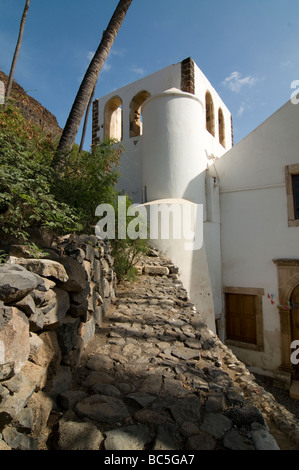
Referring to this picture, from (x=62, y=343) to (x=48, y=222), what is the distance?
1.32m

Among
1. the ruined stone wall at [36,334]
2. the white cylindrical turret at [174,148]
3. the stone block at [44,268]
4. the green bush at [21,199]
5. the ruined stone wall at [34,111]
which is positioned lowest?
the ruined stone wall at [36,334]

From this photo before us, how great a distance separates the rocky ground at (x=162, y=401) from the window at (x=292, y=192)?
5.72m

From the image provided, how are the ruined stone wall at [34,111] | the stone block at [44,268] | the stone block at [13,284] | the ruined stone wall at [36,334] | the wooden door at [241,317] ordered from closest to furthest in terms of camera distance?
1. the ruined stone wall at [36,334]
2. the stone block at [13,284]
3. the stone block at [44,268]
4. the wooden door at [241,317]
5. the ruined stone wall at [34,111]

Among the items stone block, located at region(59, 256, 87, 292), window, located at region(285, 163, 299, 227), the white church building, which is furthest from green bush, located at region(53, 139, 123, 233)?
window, located at region(285, 163, 299, 227)

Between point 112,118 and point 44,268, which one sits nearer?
point 44,268

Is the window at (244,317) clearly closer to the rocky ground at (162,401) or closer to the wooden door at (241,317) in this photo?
the wooden door at (241,317)

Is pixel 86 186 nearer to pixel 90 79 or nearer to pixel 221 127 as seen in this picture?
pixel 90 79

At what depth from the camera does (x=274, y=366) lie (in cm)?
760

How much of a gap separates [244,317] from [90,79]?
796cm

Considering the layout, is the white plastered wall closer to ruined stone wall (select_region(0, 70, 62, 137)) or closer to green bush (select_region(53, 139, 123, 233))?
green bush (select_region(53, 139, 123, 233))

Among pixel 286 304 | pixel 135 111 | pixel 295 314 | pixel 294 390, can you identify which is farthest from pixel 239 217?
pixel 135 111

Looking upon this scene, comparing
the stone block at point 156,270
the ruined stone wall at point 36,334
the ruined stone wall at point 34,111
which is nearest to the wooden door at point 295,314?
the stone block at point 156,270

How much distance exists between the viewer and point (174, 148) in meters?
8.27

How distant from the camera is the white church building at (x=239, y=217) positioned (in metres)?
7.58
